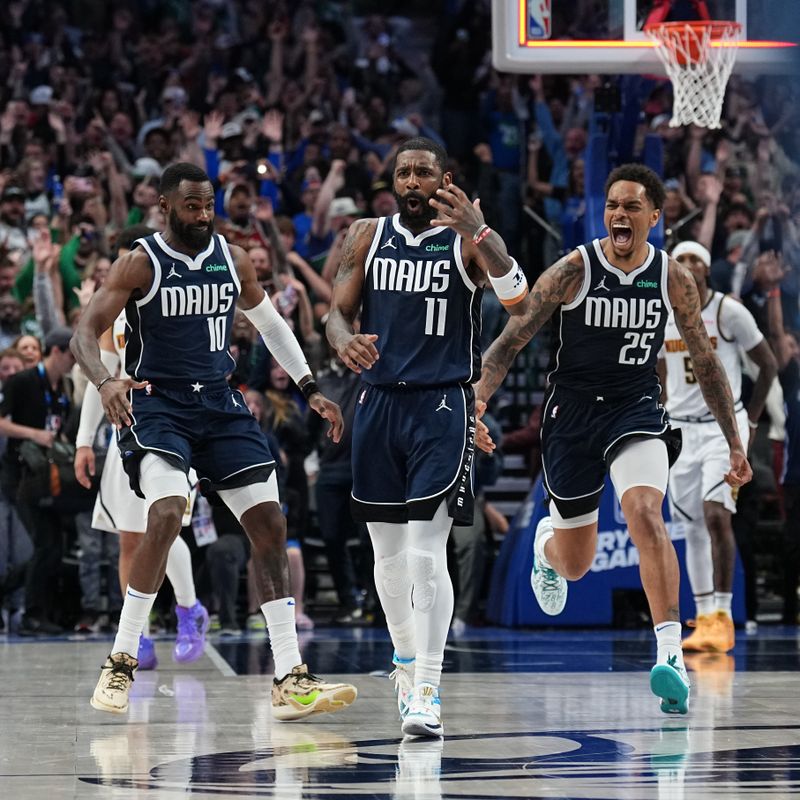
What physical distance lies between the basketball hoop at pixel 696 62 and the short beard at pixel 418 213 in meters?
4.84

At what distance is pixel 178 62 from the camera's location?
1991 centimetres

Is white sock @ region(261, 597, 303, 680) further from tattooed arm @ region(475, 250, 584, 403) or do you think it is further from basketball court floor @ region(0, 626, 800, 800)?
tattooed arm @ region(475, 250, 584, 403)

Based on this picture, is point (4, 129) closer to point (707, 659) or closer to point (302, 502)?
point (302, 502)

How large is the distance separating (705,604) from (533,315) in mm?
4039

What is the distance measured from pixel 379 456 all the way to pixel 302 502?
6.13m

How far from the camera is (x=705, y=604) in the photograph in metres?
10.9

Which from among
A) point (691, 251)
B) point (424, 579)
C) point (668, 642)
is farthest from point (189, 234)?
point (691, 251)

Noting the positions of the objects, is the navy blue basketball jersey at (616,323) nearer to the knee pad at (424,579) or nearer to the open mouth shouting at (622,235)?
the open mouth shouting at (622,235)

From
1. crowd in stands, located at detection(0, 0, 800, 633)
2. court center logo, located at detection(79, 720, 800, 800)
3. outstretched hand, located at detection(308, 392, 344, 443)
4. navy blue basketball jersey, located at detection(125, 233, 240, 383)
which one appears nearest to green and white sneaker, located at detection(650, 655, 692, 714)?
court center logo, located at detection(79, 720, 800, 800)

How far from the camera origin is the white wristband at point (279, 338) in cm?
776

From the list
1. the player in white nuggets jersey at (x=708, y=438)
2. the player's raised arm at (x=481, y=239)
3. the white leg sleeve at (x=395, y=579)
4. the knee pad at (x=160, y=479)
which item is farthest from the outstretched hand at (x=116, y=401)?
the player in white nuggets jersey at (x=708, y=438)

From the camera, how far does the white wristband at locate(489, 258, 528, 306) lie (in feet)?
21.9

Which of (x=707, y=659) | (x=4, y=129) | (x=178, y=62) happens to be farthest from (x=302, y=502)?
(x=178, y=62)

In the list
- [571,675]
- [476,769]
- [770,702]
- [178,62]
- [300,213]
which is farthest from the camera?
[178,62]
